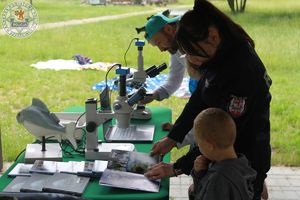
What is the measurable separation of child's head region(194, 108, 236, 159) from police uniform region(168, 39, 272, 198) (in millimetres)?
75

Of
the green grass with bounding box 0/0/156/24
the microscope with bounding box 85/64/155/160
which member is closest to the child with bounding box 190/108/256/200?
the microscope with bounding box 85/64/155/160

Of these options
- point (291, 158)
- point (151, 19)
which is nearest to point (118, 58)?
point (291, 158)

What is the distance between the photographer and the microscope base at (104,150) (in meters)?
1.96

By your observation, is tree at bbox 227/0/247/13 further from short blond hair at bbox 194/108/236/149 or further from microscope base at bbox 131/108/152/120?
short blond hair at bbox 194/108/236/149

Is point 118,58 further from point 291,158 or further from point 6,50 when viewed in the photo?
point 291,158

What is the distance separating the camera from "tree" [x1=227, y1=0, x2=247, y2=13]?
5364mm

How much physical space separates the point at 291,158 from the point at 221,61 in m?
2.40

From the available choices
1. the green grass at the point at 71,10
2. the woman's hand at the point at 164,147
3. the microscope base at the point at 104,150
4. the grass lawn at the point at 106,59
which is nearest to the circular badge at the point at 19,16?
the green grass at the point at 71,10

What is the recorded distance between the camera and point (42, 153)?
1973mm

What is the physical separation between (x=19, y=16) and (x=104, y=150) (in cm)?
353

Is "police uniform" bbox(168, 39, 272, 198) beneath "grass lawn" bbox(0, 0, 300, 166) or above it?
above

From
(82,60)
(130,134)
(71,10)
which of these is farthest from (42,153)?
(71,10)

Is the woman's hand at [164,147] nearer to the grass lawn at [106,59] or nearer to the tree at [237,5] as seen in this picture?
the grass lawn at [106,59]

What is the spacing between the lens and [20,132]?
411 cm
